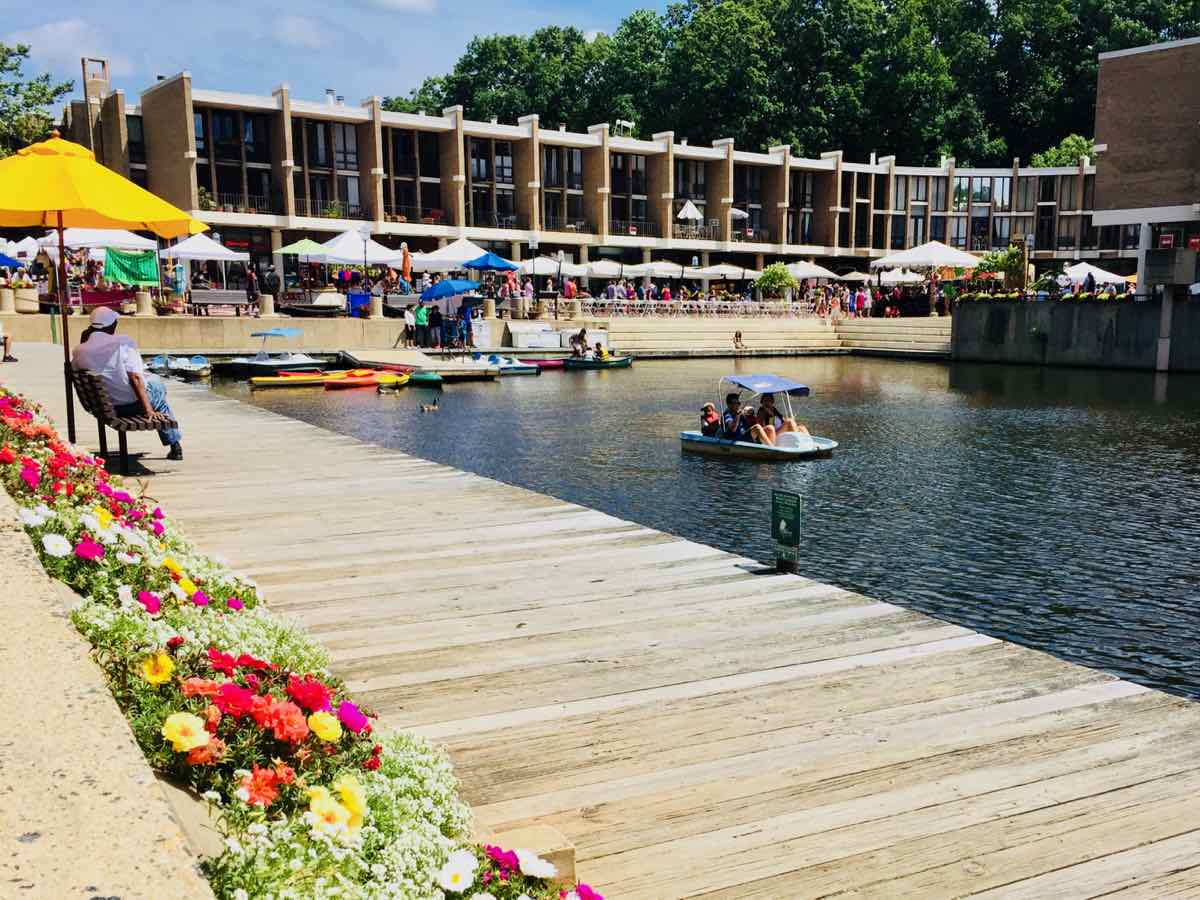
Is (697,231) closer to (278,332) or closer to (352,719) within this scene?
(278,332)

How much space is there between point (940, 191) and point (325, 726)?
3622 inches

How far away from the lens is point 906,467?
1975 centimetres

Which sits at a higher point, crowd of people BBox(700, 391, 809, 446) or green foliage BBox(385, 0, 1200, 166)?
green foliage BBox(385, 0, 1200, 166)

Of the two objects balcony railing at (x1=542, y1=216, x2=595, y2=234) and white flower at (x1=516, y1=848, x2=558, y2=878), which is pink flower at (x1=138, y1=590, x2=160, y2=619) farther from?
balcony railing at (x1=542, y1=216, x2=595, y2=234)

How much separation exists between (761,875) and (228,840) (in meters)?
1.90

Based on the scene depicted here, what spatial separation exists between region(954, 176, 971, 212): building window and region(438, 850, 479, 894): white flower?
91882mm

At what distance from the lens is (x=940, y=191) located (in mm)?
88188

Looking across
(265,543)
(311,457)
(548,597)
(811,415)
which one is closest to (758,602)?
(548,597)

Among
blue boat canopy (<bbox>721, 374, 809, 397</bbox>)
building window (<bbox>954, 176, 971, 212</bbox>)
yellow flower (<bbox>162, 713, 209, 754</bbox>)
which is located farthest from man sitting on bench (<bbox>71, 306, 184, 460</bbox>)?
building window (<bbox>954, 176, 971, 212</bbox>)

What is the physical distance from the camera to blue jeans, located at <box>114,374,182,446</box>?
1060 cm

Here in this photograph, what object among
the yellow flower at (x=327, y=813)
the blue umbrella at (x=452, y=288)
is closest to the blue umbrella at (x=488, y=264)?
the blue umbrella at (x=452, y=288)

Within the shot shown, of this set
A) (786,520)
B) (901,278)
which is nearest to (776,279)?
(901,278)

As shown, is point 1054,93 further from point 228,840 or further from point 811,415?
point 228,840

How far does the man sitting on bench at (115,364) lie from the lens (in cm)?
1041
